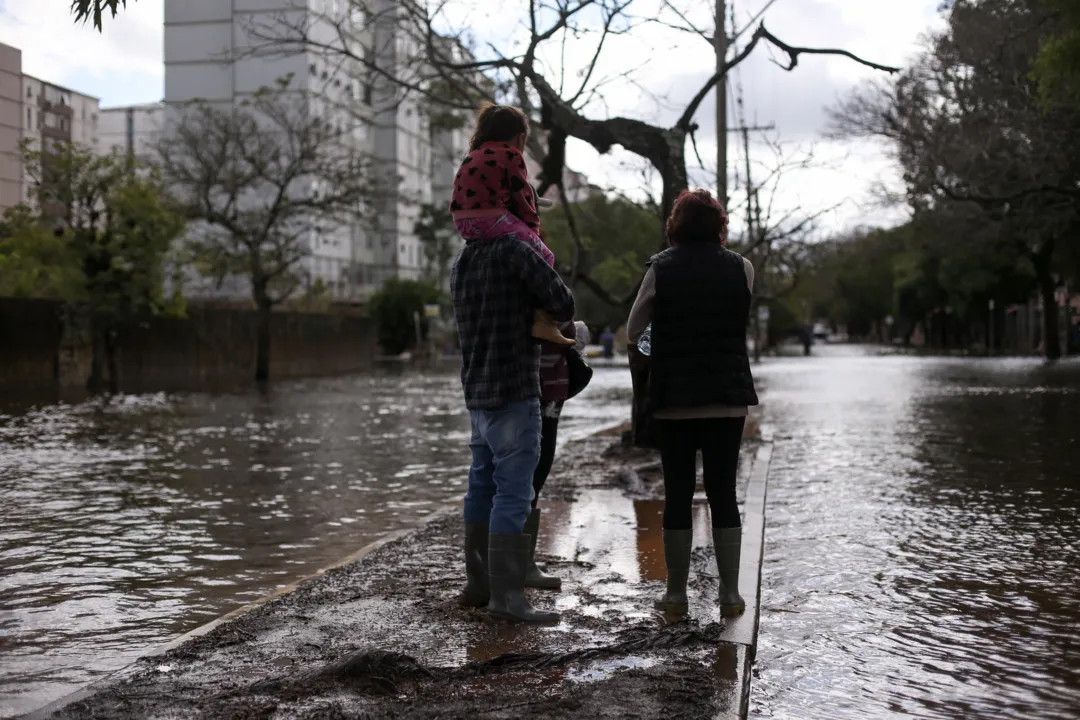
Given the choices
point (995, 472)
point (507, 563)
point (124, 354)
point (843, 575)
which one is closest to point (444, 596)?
point (507, 563)

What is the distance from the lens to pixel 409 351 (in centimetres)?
6088

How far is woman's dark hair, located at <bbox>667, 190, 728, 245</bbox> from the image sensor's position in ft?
16.3

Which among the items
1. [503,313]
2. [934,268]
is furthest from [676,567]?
[934,268]

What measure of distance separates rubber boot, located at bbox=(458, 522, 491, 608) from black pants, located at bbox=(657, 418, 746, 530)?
0.77 meters

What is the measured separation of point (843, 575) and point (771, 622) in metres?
1.05

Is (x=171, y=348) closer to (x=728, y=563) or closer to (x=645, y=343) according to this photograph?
(x=645, y=343)

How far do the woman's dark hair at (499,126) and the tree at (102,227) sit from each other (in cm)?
2291

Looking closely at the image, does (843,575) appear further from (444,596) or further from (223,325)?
(223,325)

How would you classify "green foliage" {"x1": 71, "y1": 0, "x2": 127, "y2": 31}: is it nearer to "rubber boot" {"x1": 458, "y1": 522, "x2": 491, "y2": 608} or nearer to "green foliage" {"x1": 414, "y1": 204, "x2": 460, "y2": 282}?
"rubber boot" {"x1": 458, "y1": 522, "x2": 491, "y2": 608}

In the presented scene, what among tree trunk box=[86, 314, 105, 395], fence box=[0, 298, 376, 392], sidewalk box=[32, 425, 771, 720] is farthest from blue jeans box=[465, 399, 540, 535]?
tree trunk box=[86, 314, 105, 395]

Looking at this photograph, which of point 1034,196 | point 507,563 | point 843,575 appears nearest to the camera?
point 507,563

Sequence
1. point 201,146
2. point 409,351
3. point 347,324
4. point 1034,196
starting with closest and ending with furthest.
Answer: point 1034,196
point 201,146
point 347,324
point 409,351

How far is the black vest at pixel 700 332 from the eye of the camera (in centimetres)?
479

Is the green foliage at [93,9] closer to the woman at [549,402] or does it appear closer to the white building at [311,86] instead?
the woman at [549,402]
